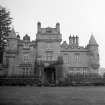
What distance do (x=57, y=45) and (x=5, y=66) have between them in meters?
14.7

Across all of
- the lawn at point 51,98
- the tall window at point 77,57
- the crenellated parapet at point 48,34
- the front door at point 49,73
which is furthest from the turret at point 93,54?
the lawn at point 51,98

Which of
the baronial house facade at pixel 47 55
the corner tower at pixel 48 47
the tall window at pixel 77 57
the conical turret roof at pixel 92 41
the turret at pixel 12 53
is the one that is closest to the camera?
the turret at pixel 12 53

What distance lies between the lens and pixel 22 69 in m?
40.2

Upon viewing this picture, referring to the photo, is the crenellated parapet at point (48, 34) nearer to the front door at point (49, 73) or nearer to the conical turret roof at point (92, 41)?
the front door at point (49, 73)

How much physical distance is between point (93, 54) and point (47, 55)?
1215 cm

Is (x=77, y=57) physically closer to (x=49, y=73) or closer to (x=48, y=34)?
(x=49, y=73)

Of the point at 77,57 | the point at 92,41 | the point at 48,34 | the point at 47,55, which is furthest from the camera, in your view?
the point at 92,41

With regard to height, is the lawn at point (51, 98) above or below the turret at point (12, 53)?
below

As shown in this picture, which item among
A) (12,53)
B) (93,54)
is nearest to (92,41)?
(93,54)

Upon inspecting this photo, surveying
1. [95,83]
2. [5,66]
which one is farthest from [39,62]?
[95,83]

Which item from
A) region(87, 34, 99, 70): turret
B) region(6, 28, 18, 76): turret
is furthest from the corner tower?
region(87, 34, 99, 70): turret

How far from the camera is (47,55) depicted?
40.6 metres

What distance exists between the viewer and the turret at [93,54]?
41.1 metres

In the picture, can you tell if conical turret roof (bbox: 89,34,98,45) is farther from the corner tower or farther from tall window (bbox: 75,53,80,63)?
the corner tower
